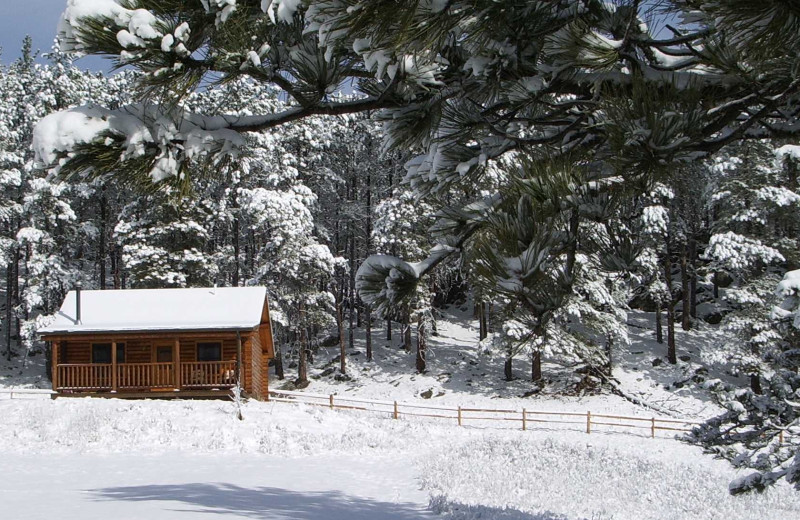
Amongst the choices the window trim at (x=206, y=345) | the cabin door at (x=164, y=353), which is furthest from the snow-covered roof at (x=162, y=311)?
the cabin door at (x=164, y=353)

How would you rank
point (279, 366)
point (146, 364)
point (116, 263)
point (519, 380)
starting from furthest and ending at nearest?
point (116, 263)
point (279, 366)
point (519, 380)
point (146, 364)

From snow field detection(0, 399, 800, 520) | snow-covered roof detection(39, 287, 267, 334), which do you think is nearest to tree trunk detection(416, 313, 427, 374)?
snow-covered roof detection(39, 287, 267, 334)

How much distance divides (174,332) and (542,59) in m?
22.2

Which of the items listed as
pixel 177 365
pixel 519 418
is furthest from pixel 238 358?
pixel 519 418

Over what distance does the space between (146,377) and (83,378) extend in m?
2.28

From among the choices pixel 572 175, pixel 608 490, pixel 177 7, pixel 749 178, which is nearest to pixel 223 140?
pixel 177 7

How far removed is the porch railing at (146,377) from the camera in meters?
24.3

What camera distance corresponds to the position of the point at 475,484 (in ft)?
44.5

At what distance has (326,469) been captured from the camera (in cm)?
A: 1525

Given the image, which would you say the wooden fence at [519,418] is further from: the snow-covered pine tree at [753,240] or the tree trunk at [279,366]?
the tree trunk at [279,366]

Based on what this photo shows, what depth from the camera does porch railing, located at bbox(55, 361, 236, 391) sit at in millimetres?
24328

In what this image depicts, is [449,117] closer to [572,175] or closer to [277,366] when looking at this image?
[572,175]

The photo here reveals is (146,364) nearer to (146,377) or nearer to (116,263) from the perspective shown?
Result: (146,377)

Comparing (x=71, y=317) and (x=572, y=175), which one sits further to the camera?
(x=71, y=317)
